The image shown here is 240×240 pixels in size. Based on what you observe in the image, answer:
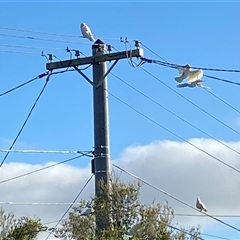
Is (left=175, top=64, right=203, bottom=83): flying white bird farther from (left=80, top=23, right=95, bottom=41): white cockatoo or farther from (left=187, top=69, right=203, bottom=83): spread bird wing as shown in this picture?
(left=80, top=23, right=95, bottom=41): white cockatoo

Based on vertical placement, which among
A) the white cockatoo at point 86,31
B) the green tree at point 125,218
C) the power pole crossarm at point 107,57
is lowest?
the green tree at point 125,218

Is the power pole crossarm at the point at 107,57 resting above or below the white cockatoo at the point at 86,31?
below

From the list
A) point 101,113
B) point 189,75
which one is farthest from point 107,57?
point 189,75

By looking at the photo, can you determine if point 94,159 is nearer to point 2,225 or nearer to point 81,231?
point 81,231

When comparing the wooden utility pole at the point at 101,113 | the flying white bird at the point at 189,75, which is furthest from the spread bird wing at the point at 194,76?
the wooden utility pole at the point at 101,113

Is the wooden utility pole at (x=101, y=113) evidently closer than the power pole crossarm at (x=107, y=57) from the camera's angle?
Yes

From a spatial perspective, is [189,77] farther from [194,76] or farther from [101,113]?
[101,113]

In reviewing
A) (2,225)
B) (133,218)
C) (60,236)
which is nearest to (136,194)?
(133,218)

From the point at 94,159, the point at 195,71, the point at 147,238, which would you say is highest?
the point at 195,71

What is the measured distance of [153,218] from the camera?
25516 mm

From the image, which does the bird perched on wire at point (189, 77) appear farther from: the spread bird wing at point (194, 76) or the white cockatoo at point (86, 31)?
the white cockatoo at point (86, 31)

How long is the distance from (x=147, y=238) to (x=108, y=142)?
8.86ft

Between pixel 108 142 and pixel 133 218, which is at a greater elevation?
pixel 108 142

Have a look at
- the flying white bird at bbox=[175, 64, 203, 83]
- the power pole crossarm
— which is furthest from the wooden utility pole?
the flying white bird at bbox=[175, 64, 203, 83]
